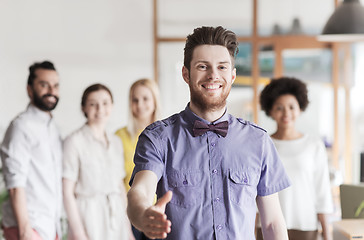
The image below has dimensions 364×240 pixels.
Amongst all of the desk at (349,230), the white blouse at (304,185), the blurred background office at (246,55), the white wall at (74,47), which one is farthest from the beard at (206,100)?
the blurred background office at (246,55)

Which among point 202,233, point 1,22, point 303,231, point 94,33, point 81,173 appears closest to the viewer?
point 202,233

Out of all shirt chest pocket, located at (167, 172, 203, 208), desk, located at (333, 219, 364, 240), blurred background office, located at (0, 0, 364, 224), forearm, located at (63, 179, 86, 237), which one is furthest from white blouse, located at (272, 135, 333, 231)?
blurred background office, located at (0, 0, 364, 224)

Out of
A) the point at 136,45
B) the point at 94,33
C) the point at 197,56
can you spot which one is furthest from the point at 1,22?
the point at 197,56

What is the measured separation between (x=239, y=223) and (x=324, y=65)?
220 inches

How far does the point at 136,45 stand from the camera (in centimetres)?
726

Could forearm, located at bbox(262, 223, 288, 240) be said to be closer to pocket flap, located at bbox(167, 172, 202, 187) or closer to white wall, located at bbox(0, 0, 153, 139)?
pocket flap, located at bbox(167, 172, 202, 187)

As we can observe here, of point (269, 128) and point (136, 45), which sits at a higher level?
point (136, 45)

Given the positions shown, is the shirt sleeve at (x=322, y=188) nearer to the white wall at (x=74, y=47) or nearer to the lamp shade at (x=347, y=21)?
the lamp shade at (x=347, y=21)

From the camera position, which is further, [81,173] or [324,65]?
[324,65]

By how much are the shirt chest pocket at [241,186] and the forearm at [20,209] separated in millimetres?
1978

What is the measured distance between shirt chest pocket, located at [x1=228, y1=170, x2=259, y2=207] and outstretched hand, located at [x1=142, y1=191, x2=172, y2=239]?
420 mm

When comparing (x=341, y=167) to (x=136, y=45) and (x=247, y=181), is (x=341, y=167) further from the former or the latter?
(x=247, y=181)

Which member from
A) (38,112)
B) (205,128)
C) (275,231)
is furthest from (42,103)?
(275,231)

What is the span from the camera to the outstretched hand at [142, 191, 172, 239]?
58.0 inches
